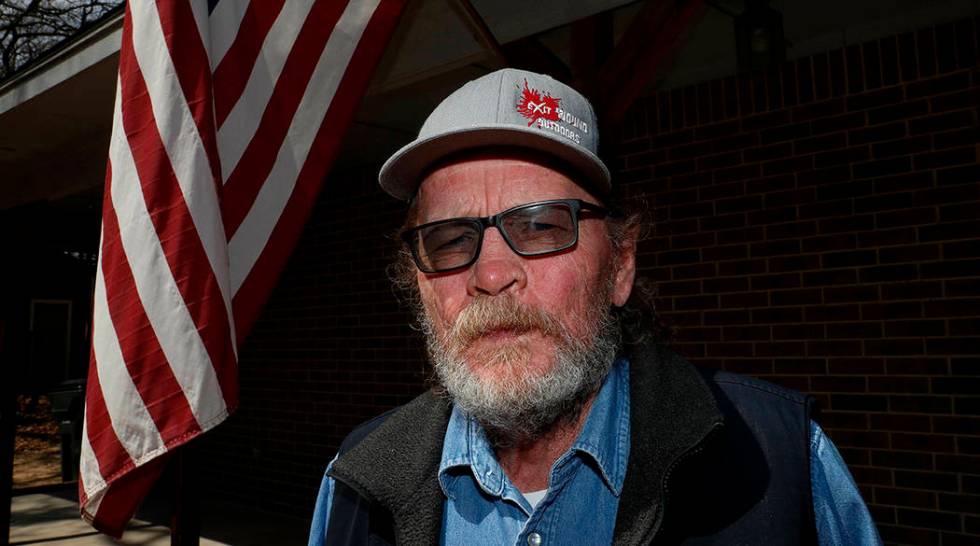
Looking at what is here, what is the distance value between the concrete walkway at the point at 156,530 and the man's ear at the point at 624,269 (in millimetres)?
4592

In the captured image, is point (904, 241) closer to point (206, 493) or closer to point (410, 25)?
point (410, 25)

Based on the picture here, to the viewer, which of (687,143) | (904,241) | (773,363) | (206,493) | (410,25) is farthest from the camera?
(206,493)

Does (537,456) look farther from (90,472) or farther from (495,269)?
(90,472)

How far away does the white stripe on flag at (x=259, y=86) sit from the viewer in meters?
1.95

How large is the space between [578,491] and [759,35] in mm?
2676

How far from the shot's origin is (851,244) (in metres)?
3.73

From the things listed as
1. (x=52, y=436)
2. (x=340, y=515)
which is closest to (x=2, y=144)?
(x=340, y=515)

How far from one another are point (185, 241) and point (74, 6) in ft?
40.8

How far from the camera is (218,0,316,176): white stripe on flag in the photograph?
195 centimetres

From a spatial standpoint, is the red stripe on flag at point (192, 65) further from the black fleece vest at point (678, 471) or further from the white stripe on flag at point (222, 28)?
the black fleece vest at point (678, 471)

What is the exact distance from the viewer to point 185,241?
1.71 meters

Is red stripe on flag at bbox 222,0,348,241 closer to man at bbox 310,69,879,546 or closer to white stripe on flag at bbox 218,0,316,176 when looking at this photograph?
white stripe on flag at bbox 218,0,316,176

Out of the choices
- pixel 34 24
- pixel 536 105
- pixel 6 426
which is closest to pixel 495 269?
pixel 536 105

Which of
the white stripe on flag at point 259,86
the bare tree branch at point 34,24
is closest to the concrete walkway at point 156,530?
the white stripe on flag at point 259,86
